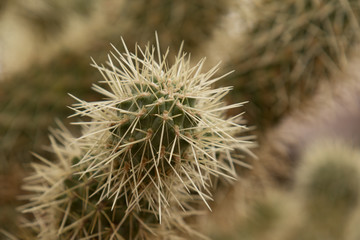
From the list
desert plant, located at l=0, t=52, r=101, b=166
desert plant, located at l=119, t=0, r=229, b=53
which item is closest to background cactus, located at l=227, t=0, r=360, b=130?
desert plant, located at l=119, t=0, r=229, b=53

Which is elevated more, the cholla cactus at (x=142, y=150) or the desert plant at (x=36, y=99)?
the desert plant at (x=36, y=99)

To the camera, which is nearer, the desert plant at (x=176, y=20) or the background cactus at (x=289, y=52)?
the background cactus at (x=289, y=52)

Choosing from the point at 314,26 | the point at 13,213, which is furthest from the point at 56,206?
the point at 314,26

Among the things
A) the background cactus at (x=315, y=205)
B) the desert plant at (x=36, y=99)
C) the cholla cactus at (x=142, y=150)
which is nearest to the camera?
the cholla cactus at (x=142, y=150)

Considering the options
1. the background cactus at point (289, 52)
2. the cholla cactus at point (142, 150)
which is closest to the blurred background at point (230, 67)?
the background cactus at point (289, 52)

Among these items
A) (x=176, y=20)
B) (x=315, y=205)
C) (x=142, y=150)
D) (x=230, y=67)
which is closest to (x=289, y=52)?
(x=230, y=67)

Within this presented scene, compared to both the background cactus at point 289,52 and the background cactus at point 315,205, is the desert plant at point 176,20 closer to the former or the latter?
the background cactus at point 289,52

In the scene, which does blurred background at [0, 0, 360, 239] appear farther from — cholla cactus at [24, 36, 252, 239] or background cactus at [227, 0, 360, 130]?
→ cholla cactus at [24, 36, 252, 239]

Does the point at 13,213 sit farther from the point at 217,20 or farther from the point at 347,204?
the point at 347,204

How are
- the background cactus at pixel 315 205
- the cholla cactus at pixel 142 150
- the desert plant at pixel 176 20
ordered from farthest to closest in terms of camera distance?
the background cactus at pixel 315 205
the desert plant at pixel 176 20
the cholla cactus at pixel 142 150
